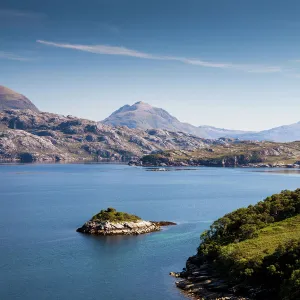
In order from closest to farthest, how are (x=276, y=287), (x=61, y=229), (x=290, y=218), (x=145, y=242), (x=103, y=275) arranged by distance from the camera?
(x=276, y=287) → (x=103, y=275) → (x=290, y=218) → (x=145, y=242) → (x=61, y=229)

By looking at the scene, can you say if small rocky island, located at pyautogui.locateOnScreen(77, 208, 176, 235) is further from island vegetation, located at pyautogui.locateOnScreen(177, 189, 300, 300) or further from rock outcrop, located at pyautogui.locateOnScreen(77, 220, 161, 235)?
island vegetation, located at pyautogui.locateOnScreen(177, 189, 300, 300)

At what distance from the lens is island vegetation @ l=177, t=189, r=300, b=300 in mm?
73562

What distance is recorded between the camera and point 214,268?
87188mm

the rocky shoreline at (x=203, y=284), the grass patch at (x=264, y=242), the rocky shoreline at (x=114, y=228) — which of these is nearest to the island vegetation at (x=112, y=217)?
the rocky shoreline at (x=114, y=228)

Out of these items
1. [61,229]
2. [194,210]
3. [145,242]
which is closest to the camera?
[145,242]

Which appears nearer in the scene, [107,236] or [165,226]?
[107,236]

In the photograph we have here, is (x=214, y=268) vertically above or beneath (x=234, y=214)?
beneath

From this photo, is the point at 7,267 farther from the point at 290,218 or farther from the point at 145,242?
the point at 290,218

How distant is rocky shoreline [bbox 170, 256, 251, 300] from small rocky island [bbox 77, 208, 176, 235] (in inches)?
1629

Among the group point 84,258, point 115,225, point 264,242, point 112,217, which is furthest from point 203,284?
point 112,217

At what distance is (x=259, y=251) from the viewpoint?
81.9 m

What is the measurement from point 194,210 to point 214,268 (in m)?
93.2

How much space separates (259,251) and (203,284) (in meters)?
12.1

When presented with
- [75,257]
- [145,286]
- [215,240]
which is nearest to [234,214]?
[215,240]
